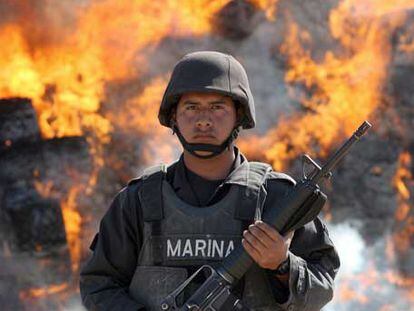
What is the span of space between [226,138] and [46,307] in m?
7.25

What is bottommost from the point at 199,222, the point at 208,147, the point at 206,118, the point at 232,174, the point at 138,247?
the point at 138,247

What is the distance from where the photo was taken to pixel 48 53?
425 inches

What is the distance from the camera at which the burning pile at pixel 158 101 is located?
10.4m

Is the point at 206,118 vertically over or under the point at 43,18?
under

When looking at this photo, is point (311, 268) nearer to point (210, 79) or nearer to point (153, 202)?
point (153, 202)

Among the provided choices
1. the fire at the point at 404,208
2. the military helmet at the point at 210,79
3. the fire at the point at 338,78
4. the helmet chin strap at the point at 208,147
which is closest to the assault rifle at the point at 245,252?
the helmet chin strap at the point at 208,147

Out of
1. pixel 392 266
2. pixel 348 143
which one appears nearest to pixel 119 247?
pixel 348 143

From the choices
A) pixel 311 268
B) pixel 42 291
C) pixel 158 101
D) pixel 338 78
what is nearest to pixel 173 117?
pixel 311 268

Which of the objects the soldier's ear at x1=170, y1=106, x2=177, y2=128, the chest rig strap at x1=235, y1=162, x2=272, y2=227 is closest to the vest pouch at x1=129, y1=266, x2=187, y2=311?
the chest rig strap at x1=235, y1=162, x2=272, y2=227

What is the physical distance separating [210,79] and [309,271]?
32.6 inches

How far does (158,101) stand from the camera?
11.6 m

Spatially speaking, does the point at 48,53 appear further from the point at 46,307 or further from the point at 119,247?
the point at 119,247

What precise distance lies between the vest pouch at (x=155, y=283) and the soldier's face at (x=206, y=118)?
0.51 m

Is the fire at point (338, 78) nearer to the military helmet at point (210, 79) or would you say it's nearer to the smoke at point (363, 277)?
the smoke at point (363, 277)
